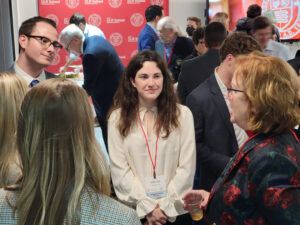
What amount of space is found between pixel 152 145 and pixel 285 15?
5.12m

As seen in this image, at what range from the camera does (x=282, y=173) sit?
4.09 ft

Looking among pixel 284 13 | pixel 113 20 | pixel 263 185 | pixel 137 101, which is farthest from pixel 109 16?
pixel 263 185

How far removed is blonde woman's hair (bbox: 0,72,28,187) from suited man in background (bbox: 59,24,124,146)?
219 centimetres

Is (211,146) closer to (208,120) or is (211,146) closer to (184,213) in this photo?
(208,120)

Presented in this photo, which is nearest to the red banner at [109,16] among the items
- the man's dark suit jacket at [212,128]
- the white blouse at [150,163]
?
the man's dark suit jacket at [212,128]

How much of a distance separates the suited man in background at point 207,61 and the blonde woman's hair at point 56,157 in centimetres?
215

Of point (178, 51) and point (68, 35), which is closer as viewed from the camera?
point (68, 35)

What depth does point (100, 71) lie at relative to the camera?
398cm

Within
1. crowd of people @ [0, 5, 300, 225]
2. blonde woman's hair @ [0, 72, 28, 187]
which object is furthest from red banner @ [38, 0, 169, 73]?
blonde woman's hair @ [0, 72, 28, 187]

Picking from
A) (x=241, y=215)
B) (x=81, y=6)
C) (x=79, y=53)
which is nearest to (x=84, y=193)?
(x=241, y=215)

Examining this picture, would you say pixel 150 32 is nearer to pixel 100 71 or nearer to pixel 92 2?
pixel 100 71

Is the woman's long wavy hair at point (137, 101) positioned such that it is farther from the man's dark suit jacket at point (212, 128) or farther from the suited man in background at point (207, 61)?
the suited man in background at point (207, 61)

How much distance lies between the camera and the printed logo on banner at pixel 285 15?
254 inches

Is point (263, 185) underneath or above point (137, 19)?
underneath
